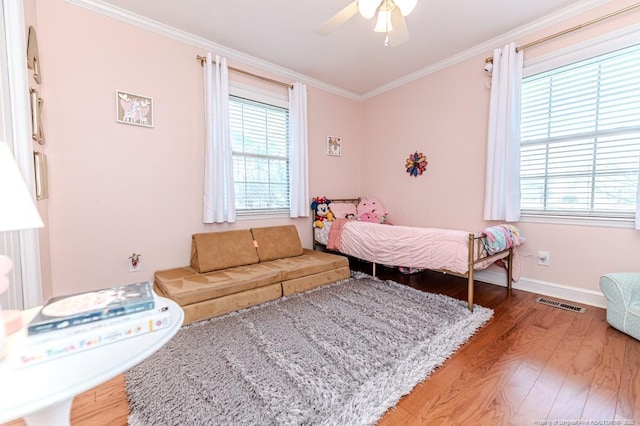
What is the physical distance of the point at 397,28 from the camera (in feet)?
6.29

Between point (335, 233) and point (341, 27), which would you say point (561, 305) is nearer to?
point (335, 233)

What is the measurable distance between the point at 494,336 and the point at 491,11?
270 cm

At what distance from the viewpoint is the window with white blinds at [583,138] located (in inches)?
88.8

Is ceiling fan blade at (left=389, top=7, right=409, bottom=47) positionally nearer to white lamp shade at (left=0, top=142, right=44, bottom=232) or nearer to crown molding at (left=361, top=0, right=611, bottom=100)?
crown molding at (left=361, top=0, right=611, bottom=100)

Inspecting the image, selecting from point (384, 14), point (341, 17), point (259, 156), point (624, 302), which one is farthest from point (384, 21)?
point (624, 302)

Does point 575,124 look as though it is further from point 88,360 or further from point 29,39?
point 29,39

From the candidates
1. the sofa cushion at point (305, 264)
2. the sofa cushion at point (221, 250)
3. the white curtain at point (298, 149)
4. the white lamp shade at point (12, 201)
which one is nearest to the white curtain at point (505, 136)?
the sofa cushion at point (305, 264)

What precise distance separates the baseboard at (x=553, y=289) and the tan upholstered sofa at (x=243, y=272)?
5.43 feet

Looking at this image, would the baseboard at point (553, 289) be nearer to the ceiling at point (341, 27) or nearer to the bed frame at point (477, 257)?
the bed frame at point (477, 257)

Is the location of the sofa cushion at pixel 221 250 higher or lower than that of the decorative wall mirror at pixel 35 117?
lower

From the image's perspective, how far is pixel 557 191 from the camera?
2.63m

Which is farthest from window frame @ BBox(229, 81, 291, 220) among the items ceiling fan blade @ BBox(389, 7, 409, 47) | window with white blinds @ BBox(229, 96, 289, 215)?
ceiling fan blade @ BBox(389, 7, 409, 47)

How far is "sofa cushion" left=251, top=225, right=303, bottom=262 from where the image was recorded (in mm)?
3083

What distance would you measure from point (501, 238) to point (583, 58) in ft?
5.63
